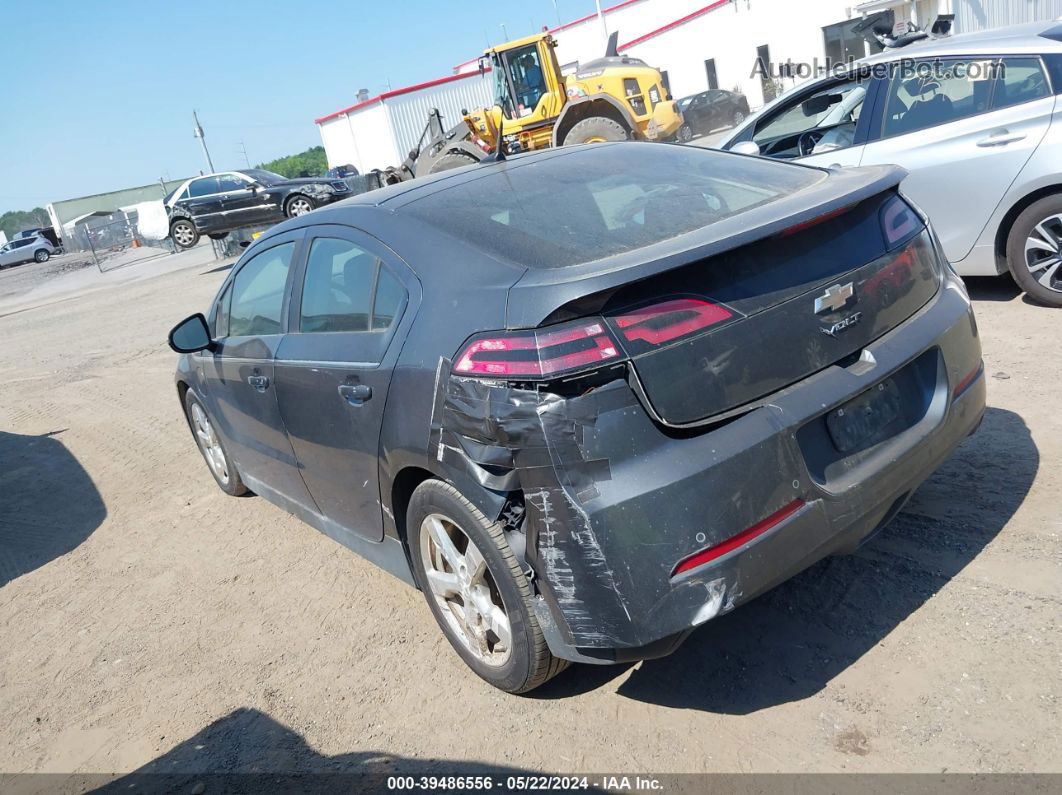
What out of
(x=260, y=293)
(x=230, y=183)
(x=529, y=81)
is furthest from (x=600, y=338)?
(x=230, y=183)

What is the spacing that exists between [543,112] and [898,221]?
51.8 feet

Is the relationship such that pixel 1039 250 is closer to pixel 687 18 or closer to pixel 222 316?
pixel 222 316

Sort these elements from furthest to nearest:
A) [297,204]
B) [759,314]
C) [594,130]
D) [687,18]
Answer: [687,18] → [297,204] → [594,130] → [759,314]

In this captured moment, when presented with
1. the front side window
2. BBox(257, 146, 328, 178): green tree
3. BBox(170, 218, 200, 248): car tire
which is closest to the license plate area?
the front side window

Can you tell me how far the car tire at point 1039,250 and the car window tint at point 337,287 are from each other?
426 centimetres

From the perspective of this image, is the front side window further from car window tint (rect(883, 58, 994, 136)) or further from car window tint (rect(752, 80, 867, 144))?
car window tint (rect(883, 58, 994, 136))

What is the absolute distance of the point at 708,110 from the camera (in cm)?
3259

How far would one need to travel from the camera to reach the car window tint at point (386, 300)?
10.1 ft

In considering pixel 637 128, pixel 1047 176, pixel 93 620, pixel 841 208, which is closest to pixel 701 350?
pixel 841 208

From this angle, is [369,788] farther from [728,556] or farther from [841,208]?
[841,208]

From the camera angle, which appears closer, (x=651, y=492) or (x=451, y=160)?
(x=651, y=492)

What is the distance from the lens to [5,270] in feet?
162

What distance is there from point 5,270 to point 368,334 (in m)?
55.2

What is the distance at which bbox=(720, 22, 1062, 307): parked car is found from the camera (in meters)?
5.29
